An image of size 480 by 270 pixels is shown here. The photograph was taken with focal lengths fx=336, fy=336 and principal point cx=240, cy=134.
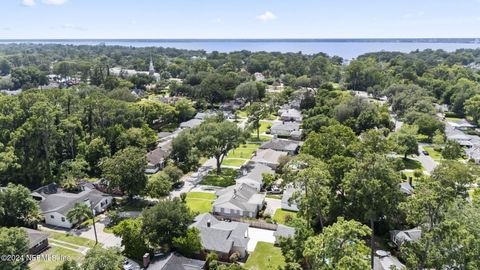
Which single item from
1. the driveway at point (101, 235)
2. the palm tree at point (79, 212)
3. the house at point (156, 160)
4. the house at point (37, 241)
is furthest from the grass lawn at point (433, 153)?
the house at point (37, 241)

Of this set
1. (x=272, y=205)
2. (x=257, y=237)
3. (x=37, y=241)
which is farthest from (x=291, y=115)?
(x=37, y=241)

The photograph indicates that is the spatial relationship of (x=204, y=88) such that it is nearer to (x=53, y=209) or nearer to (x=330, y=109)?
(x=330, y=109)

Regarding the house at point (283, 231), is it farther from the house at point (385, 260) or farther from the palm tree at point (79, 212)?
the palm tree at point (79, 212)

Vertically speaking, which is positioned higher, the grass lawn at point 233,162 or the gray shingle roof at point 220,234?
the gray shingle roof at point 220,234

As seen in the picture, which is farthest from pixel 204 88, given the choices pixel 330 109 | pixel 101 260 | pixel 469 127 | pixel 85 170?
pixel 101 260

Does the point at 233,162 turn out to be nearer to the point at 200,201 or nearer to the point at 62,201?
the point at 200,201

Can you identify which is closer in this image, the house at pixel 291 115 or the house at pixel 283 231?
the house at pixel 283 231

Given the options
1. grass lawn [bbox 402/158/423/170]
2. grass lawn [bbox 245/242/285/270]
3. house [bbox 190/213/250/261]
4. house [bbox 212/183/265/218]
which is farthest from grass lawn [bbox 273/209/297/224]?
grass lawn [bbox 402/158/423/170]
